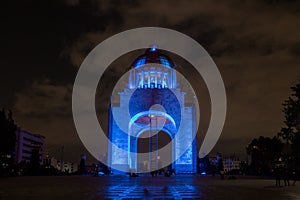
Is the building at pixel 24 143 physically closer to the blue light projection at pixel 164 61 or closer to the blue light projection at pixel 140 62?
the blue light projection at pixel 140 62

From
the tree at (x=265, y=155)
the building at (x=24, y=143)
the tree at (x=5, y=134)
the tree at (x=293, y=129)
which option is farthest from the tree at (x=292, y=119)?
the building at (x=24, y=143)

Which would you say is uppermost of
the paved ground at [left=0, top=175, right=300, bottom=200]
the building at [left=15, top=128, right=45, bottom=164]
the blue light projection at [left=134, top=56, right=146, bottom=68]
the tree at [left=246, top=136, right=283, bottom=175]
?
the blue light projection at [left=134, top=56, right=146, bottom=68]

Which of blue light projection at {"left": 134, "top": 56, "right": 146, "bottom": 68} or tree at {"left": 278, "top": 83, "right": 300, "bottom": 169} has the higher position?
blue light projection at {"left": 134, "top": 56, "right": 146, "bottom": 68}

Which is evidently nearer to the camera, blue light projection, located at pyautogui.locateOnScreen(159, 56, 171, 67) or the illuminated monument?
the illuminated monument

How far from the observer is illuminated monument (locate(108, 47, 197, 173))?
54.8 metres

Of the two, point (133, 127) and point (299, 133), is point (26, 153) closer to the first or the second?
point (133, 127)

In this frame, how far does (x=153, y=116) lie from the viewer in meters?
61.1

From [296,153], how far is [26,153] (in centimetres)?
9815

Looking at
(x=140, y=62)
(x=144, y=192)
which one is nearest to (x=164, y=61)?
(x=140, y=62)

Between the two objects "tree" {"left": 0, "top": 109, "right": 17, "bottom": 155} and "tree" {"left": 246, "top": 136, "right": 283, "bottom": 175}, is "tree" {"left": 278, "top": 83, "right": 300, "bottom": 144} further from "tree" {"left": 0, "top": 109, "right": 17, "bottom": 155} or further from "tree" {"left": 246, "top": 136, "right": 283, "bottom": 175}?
"tree" {"left": 0, "top": 109, "right": 17, "bottom": 155}

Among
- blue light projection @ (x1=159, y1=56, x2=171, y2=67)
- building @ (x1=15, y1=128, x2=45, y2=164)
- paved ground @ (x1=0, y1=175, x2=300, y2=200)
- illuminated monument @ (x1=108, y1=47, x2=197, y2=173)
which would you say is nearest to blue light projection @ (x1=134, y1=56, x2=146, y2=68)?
illuminated monument @ (x1=108, y1=47, x2=197, y2=173)

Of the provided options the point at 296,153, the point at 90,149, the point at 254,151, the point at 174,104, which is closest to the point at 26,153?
the point at 90,149

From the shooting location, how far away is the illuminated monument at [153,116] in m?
54.8

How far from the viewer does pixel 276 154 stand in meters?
39.7
